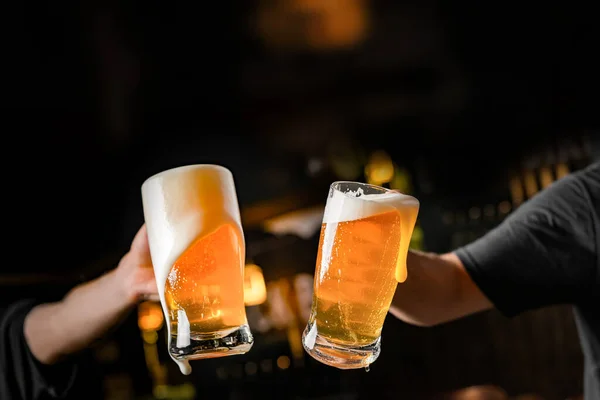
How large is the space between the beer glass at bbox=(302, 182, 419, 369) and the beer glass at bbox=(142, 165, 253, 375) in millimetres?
138

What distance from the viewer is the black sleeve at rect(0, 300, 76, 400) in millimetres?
1237

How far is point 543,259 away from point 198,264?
986 mm

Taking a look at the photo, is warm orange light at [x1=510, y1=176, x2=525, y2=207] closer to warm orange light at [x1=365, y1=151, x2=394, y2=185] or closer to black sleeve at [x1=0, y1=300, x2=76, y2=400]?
warm orange light at [x1=365, y1=151, x2=394, y2=185]

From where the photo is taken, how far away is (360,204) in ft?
2.82

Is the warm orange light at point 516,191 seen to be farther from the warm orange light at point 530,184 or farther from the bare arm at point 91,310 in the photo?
the bare arm at point 91,310

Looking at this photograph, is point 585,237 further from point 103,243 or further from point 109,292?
point 103,243

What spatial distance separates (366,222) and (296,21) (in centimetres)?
276

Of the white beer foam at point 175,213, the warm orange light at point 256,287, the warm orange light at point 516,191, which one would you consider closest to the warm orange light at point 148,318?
the warm orange light at point 256,287

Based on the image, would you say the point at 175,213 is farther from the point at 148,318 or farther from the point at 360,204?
the point at 148,318

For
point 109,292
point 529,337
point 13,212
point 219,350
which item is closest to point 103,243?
point 13,212

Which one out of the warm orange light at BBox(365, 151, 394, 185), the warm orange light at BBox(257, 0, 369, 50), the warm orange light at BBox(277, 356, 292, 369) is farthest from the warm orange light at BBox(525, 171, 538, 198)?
the warm orange light at BBox(277, 356, 292, 369)

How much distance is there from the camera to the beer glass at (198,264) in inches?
33.0

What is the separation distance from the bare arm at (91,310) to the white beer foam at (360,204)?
34cm

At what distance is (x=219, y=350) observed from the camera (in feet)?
2.79
